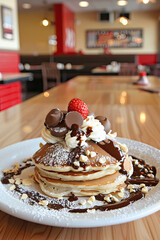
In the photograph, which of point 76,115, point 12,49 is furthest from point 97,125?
point 12,49

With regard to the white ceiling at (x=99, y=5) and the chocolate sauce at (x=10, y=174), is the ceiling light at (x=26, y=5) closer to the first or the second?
the white ceiling at (x=99, y=5)

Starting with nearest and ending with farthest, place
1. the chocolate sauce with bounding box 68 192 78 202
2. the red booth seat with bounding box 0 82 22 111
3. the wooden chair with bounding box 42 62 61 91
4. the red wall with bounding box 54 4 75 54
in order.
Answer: the chocolate sauce with bounding box 68 192 78 202 < the red booth seat with bounding box 0 82 22 111 < the wooden chair with bounding box 42 62 61 91 < the red wall with bounding box 54 4 75 54

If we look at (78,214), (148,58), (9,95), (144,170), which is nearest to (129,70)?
(9,95)

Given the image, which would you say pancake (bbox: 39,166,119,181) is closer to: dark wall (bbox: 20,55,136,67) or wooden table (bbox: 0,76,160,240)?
wooden table (bbox: 0,76,160,240)

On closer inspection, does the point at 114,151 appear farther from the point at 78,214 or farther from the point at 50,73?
the point at 50,73

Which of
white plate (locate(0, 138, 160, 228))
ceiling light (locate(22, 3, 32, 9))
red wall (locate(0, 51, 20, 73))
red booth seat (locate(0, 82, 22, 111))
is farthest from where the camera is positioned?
ceiling light (locate(22, 3, 32, 9))

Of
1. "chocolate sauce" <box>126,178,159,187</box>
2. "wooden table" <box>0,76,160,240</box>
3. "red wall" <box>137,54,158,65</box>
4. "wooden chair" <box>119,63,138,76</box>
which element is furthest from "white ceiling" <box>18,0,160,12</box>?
"chocolate sauce" <box>126,178,159,187</box>
